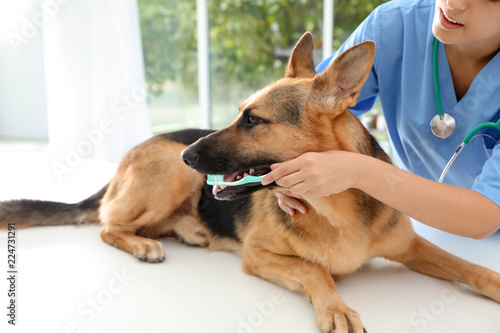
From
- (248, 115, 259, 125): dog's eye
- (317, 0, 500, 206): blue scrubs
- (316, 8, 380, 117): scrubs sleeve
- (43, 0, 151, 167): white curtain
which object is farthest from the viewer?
(43, 0, 151, 167): white curtain

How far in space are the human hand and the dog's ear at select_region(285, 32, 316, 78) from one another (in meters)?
0.48

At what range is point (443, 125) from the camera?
1.58 m

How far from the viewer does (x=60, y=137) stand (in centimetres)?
368

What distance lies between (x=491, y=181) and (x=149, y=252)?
1.19 m

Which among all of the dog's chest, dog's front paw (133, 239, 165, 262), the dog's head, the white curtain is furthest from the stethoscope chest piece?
the white curtain

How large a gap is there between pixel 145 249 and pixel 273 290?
0.53m

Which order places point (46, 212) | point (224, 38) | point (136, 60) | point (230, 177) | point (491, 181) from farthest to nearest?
point (224, 38)
point (136, 60)
point (46, 212)
point (230, 177)
point (491, 181)

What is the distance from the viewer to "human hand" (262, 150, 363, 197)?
46.7 inches

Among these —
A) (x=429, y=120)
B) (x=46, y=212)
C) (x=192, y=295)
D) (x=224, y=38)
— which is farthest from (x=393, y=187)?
(x=224, y=38)

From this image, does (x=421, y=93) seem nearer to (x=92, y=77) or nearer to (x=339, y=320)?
(x=339, y=320)

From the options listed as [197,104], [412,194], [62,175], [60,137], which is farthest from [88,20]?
[412,194]

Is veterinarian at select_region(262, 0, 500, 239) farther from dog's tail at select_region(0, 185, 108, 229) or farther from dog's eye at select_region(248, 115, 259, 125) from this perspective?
dog's tail at select_region(0, 185, 108, 229)

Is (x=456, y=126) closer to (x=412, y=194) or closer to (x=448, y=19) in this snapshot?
(x=448, y=19)

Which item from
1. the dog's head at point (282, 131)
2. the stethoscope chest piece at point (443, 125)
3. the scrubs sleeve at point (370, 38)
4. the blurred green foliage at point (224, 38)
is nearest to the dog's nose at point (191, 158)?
the dog's head at point (282, 131)
